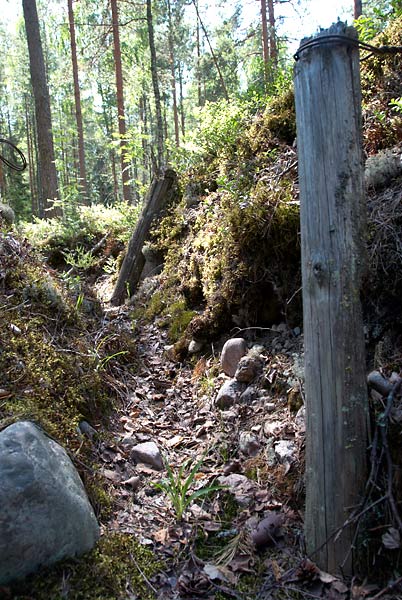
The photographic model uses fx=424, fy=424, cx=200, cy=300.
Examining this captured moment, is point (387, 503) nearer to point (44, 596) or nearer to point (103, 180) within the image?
point (44, 596)

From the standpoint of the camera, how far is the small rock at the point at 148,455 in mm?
3115

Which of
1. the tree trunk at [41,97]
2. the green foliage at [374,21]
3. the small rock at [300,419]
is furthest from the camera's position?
the tree trunk at [41,97]

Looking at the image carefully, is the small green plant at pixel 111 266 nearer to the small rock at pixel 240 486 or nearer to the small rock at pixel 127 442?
the small rock at pixel 127 442

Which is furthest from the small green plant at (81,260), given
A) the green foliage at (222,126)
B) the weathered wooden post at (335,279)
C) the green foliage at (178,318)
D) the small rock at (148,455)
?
the weathered wooden post at (335,279)

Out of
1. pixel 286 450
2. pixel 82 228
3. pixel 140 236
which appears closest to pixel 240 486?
pixel 286 450

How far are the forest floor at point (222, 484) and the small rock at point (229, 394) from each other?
6 cm

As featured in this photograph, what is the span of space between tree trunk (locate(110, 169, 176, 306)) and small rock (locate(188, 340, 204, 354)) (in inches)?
88.3

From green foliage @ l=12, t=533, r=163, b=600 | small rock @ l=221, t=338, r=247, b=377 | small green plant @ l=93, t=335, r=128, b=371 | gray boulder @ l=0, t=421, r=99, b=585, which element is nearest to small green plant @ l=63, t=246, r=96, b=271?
small green plant @ l=93, t=335, r=128, b=371

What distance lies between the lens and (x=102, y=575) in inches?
84.0

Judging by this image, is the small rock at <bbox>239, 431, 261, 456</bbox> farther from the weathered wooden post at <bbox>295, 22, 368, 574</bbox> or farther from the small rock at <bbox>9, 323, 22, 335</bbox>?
the small rock at <bbox>9, 323, 22, 335</bbox>

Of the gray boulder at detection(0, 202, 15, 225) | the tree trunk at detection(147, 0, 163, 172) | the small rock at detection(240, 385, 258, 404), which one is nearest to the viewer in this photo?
the small rock at detection(240, 385, 258, 404)

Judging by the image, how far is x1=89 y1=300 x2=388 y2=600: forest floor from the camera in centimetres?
218

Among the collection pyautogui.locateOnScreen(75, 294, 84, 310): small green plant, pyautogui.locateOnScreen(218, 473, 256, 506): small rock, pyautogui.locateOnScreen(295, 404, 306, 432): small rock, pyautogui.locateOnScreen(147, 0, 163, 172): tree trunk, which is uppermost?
pyautogui.locateOnScreen(147, 0, 163, 172): tree trunk

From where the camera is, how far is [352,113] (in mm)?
2172
